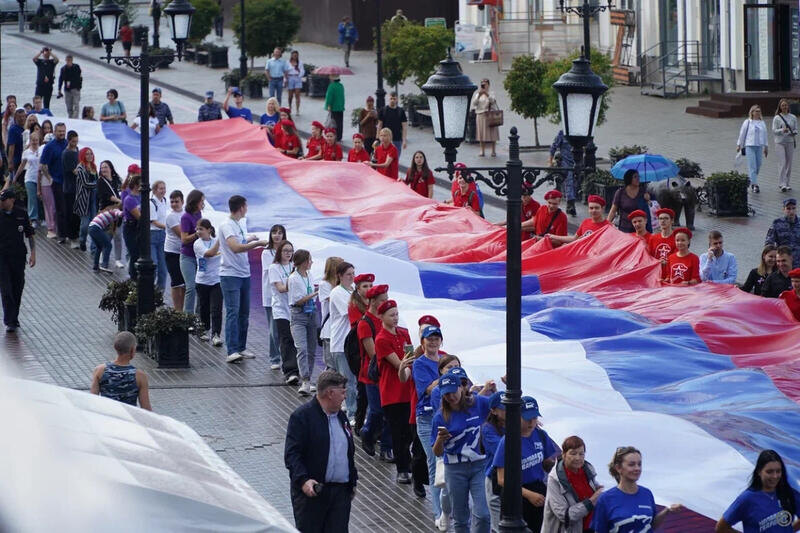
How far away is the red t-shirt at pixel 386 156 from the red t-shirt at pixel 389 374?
1111cm

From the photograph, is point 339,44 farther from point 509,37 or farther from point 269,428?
point 269,428

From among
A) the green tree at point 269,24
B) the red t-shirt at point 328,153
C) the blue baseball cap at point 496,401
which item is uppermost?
the green tree at point 269,24

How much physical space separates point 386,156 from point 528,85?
7.22m

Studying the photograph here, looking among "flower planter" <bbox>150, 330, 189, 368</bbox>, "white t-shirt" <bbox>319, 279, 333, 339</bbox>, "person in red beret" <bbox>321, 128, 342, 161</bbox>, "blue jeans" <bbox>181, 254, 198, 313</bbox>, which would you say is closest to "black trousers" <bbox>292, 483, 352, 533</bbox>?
"white t-shirt" <bbox>319, 279, 333, 339</bbox>

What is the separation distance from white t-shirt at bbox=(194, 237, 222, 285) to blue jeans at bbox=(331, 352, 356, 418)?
3.19 meters

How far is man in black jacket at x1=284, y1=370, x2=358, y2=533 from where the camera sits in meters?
10.0

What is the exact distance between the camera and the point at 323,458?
33.1 ft

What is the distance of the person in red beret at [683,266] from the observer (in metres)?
16.0

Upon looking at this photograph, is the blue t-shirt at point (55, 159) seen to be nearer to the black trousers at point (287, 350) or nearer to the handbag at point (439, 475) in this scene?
the black trousers at point (287, 350)

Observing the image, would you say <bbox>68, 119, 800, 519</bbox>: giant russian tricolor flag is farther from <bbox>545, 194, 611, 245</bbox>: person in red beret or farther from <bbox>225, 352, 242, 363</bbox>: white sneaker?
<bbox>225, 352, 242, 363</bbox>: white sneaker

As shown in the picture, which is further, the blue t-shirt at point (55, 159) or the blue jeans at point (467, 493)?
the blue t-shirt at point (55, 159)

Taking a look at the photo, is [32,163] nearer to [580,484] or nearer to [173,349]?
[173,349]

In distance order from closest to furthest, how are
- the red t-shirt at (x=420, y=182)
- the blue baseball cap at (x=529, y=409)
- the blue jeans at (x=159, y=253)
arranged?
the blue baseball cap at (x=529, y=409) → the blue jeans at (x=159, y=253) → the red t-shirt at (x=420, y=182)

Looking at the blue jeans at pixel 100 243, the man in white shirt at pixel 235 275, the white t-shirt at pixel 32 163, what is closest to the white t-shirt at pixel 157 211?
the blue jeans at pixel 100 243
